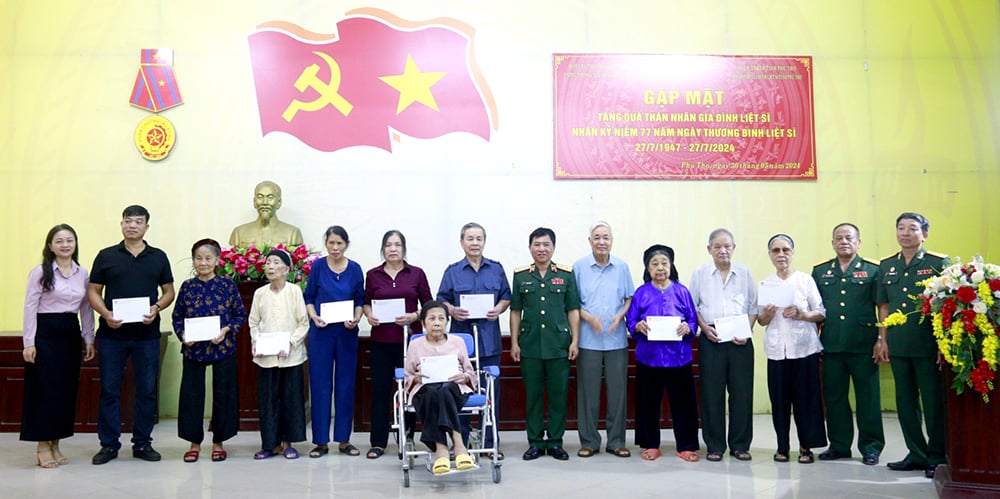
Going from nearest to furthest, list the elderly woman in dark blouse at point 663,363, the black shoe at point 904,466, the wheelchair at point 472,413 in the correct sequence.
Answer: the wheelchair at point 472,413, the black shoe at point 904,466, the elderly woman in dark blouse at point 663,363

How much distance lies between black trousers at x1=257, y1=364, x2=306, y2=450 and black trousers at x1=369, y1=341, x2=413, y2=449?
0.46 meters

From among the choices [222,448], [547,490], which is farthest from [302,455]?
[547,490]

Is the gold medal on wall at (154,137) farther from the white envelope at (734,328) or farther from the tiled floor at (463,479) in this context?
the white envelope at (734,328)

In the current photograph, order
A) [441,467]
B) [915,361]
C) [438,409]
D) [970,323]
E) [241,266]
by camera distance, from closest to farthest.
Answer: [970,323] → [441,467] → [438,409] → [915,361] → [241,266]

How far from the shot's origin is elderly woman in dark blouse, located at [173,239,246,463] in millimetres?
4555

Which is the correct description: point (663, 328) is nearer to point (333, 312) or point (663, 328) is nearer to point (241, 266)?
point (333, 312)

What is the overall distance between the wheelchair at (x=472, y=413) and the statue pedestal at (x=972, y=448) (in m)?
2.27

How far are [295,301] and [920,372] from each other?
3.82 metres

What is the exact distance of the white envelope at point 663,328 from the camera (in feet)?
14.6

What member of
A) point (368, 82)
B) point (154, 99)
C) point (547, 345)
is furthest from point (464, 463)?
point (154, 99)

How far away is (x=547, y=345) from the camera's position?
462cm

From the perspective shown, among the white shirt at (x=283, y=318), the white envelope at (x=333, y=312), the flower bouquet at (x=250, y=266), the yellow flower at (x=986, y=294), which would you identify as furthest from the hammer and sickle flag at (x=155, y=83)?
the yellow flower at (x=986, y=294)

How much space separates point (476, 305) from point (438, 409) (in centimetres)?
84

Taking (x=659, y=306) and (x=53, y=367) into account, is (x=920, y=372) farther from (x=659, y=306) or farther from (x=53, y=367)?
(x=53, y=367)
